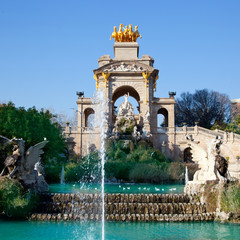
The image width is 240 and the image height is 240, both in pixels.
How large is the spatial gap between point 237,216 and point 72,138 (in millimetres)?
30420

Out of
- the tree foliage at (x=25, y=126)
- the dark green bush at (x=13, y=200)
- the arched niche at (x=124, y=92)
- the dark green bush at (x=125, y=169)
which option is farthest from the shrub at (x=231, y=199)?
the arched niche at (x=124, y=92)

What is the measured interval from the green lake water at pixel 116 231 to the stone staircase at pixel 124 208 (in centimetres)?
43

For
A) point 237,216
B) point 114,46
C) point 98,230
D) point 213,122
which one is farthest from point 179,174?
point 213,122

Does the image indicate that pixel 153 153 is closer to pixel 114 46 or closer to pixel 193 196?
pixel 114 46

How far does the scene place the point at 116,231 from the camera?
11297 mm

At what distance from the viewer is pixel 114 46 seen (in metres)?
44.5

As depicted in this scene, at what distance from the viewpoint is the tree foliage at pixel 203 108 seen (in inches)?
2228

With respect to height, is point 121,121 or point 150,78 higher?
point 150,78

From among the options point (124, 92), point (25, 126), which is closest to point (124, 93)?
point (124, 92)

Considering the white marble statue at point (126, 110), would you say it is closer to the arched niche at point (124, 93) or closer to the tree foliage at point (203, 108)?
the arched niche at point (124, 93)

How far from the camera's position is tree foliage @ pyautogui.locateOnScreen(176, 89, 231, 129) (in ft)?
186

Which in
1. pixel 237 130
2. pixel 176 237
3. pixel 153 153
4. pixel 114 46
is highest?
pixel 114 46

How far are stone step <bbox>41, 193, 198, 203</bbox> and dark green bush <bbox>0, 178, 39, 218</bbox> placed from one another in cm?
141

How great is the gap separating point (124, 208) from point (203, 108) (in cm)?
4583
